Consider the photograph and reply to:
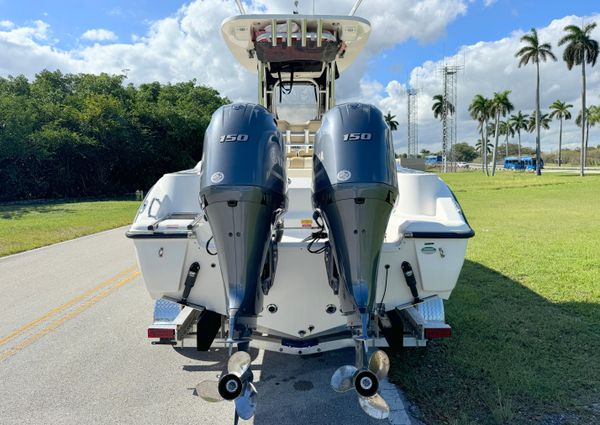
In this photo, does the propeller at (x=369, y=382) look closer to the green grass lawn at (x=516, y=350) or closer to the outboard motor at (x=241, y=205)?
the outboard motor at (x=241, y=205)

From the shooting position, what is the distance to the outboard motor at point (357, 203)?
8.64ft

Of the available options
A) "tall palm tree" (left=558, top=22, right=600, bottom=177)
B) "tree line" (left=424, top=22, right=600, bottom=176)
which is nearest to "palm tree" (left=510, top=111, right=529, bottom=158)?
"tree line" (left=424, top=22, right=600, bottom=176)

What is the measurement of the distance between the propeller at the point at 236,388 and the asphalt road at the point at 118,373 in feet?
3.25

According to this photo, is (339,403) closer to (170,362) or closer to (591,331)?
(170,362)

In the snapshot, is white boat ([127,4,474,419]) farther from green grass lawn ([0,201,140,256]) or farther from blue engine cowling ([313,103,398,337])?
green grass lawn ([0,201,140,256])

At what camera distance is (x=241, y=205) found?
8.79 feet

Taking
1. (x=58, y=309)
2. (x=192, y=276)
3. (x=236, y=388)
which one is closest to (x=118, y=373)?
(x=192, y=276)

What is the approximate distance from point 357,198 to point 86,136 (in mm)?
31921

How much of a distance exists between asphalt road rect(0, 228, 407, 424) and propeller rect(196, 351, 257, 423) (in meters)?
0.99

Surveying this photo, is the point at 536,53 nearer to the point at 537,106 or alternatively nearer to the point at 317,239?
the point at 537,106

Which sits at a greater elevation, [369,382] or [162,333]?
[369,382]

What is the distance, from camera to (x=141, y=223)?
350 cm

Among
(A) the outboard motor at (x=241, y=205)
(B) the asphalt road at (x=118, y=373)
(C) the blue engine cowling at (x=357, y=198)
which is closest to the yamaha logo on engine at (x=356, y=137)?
(C) the blue engine cowling at (x=357, y=198)

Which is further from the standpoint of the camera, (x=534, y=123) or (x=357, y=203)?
(x=534, y=123)
